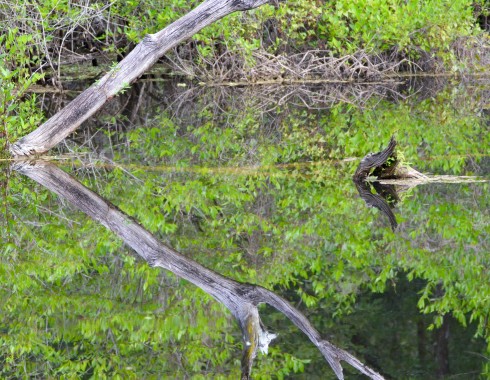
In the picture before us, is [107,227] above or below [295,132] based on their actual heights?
above

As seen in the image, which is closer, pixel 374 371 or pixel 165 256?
pixel 374 371

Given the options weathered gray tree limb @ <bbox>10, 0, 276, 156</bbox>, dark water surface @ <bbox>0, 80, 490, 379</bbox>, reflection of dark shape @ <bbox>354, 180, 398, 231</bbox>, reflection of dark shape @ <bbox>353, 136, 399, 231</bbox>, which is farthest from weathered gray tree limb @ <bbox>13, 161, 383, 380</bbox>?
reflection of dark shape @ <bbox>353, 136, 399, 231</bbox>

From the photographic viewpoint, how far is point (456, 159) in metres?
8.27

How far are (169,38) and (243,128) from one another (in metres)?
2.67

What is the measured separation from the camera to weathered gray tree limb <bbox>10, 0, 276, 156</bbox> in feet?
26.3

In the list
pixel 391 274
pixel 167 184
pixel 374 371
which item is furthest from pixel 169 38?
pixel 374 371

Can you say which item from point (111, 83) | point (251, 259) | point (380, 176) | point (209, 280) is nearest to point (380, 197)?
point (380, 176)

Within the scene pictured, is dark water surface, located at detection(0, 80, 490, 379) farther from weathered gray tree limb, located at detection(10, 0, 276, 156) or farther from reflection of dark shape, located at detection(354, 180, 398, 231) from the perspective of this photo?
weathered gray tree limb, located at detection(10, 0, 276, 156)

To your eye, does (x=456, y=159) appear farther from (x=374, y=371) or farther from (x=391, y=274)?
(x=374, y=371)

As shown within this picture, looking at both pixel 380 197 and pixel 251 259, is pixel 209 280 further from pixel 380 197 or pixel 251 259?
pixel 380 197

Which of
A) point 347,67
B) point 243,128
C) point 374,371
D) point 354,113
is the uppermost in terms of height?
point 374,371

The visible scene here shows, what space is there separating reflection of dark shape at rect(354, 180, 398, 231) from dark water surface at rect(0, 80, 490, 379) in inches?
2.7

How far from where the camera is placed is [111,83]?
8.19 metres

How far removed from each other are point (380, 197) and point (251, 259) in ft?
5.63
